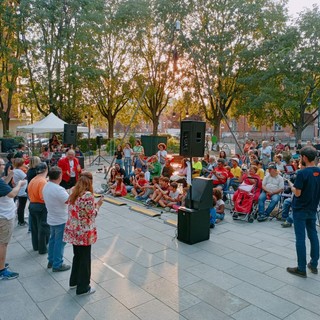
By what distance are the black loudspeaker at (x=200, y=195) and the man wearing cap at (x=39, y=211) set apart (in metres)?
2.82

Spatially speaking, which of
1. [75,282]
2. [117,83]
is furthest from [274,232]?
[117,83]

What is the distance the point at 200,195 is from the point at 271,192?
2665mm

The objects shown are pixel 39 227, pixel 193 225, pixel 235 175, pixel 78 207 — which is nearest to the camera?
pixel 78 207

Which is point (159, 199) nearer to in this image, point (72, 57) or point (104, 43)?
point (72, 57)

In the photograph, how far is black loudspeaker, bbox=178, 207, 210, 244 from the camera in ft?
20.3

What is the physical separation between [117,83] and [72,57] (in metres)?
6.28

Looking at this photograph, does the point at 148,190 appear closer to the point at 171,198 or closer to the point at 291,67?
the point at 171,198

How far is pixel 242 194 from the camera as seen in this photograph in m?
7.98

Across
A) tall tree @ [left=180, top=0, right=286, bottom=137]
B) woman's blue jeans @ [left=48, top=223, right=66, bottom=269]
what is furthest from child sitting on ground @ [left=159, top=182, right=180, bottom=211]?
tall tree @ [left=180, top=0, right=286, bottom=137]

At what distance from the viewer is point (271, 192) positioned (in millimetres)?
7938

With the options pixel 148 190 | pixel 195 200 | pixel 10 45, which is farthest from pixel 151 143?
pixel 195 200

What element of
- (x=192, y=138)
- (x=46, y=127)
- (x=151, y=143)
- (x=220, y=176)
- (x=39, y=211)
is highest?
(x=46, y=127)

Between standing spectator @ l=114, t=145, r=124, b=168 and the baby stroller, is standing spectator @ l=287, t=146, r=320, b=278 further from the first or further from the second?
standing spectator @ l=114, t=145, r=124, b=168

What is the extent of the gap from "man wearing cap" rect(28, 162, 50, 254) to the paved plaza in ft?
0.76
